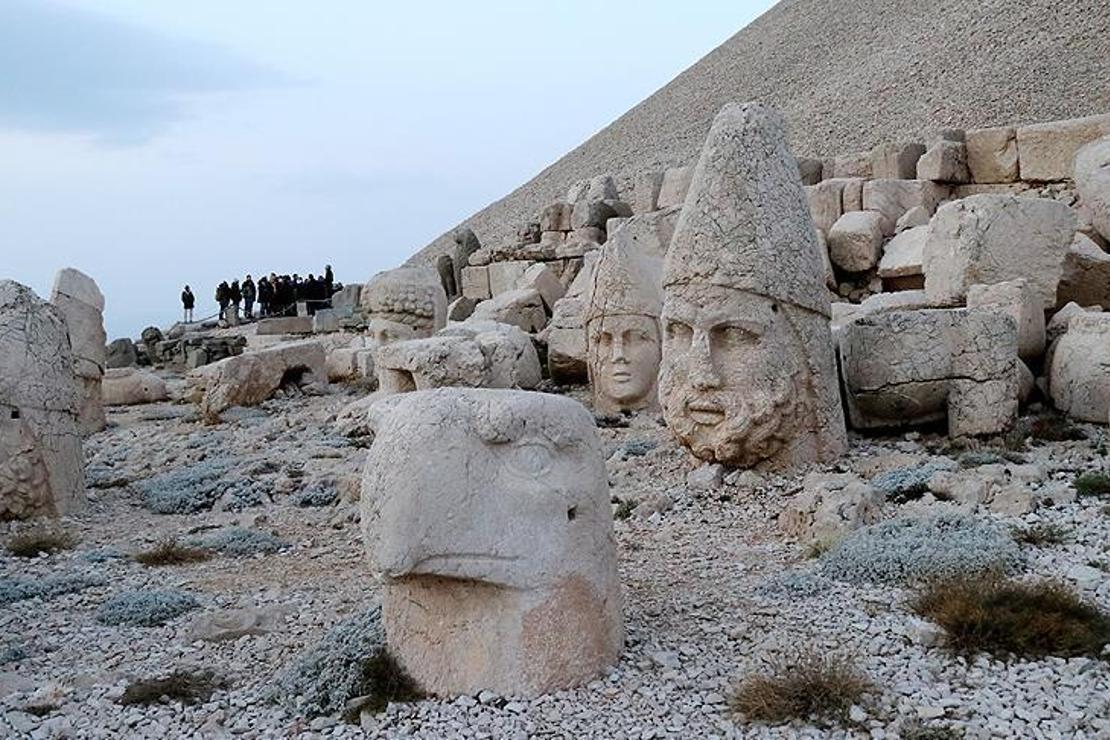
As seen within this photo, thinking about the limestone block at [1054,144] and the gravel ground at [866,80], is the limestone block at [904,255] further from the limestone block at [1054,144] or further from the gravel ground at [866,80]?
the gravel ground at [866,80]

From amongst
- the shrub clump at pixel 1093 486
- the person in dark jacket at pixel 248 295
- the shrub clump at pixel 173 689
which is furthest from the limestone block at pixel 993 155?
the person in dark jacket at pixel 248 295

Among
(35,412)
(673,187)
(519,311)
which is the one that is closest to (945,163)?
(673,187)

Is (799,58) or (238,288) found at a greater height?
(799,58)

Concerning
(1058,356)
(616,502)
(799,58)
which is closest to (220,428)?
(616,502)

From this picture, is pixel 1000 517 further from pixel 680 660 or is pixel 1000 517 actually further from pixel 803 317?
pixel 680 660

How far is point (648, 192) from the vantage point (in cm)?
2258

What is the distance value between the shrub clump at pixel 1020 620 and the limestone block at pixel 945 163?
13984 millimetres

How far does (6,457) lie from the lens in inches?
336

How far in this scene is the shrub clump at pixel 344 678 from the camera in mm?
4680

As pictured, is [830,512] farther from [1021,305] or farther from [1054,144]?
[1054,144]

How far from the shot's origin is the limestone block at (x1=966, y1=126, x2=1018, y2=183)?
1798 cm

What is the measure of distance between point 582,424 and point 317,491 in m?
5.12

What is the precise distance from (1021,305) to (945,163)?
9093mm

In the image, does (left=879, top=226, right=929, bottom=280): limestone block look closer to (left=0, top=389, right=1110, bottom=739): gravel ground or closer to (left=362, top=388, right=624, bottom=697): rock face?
(left=0, top=389, right=1110, bottom=739): gravel ground
